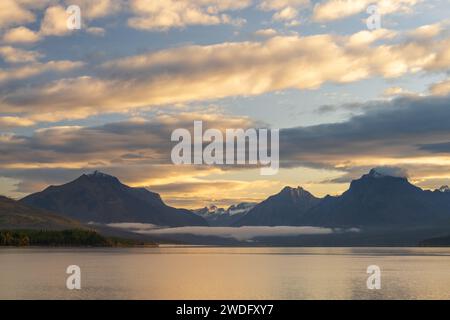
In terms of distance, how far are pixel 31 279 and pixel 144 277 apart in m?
30.9

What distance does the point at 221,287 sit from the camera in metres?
144

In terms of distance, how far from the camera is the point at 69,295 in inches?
4870

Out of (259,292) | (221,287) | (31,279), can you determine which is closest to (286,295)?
(259,292)

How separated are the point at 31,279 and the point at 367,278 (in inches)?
3426

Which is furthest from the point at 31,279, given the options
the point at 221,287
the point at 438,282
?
the point at 438,282
